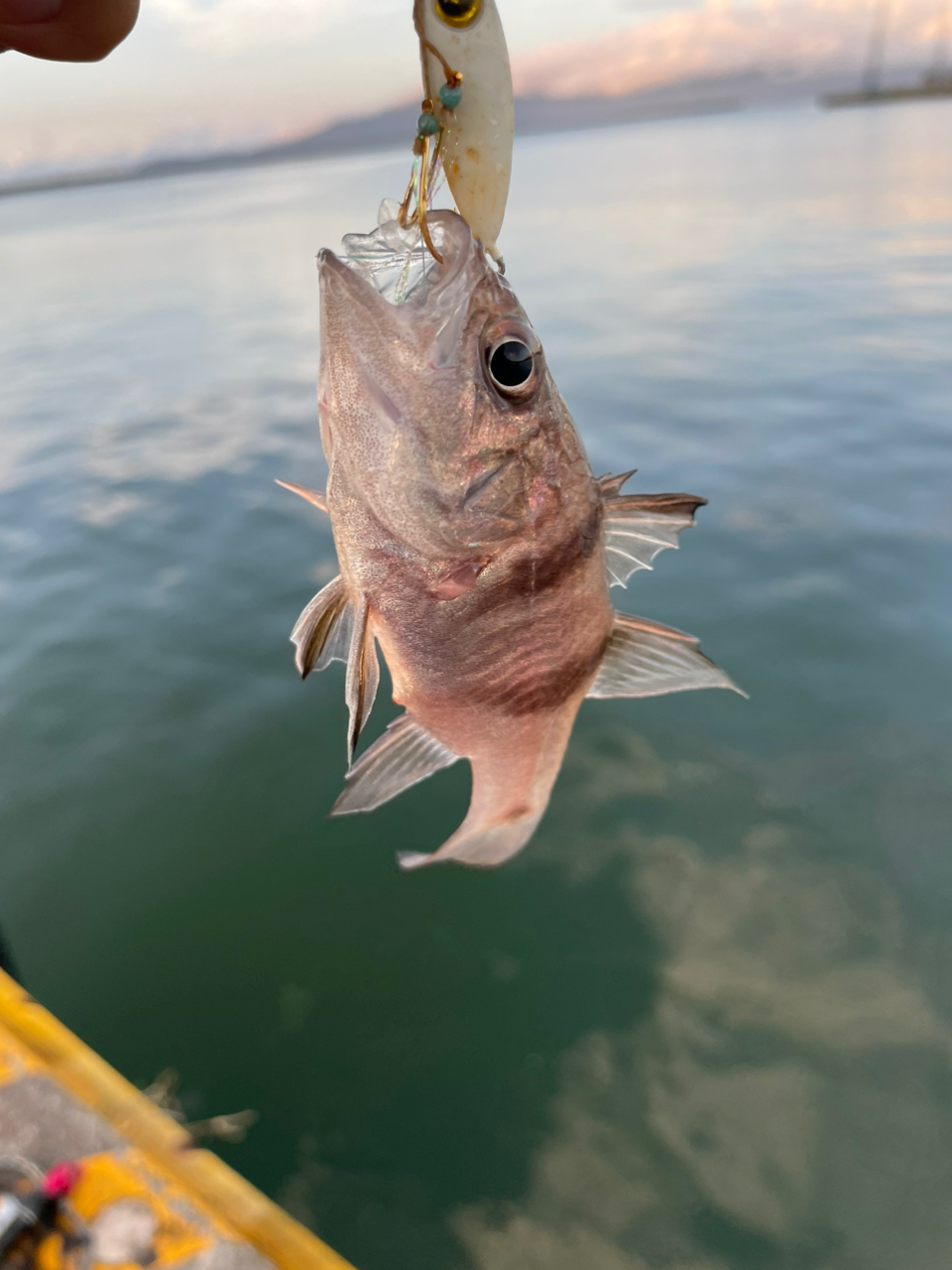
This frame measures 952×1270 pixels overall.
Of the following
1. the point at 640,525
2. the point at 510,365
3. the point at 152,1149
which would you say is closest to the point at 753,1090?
the point at 152,1149

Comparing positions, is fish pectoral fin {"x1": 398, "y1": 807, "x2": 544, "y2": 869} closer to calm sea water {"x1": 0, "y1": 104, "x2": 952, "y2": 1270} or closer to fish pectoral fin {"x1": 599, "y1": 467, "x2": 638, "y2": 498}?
fish pectoral fin {"x1": 599, "y1": 467, "x2": 638, "y2": 498}

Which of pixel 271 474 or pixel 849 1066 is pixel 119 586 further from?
pixel 849 1066

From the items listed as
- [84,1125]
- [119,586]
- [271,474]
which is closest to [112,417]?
[271,474]

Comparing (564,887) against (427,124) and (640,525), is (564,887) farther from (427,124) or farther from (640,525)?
(427,124)

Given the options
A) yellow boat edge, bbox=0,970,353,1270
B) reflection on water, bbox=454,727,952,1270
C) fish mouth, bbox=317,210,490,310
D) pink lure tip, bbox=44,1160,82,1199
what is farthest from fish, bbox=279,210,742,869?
reflection on water, bbox=454,727,952,1270

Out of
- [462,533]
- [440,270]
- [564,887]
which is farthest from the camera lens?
[564,887]
